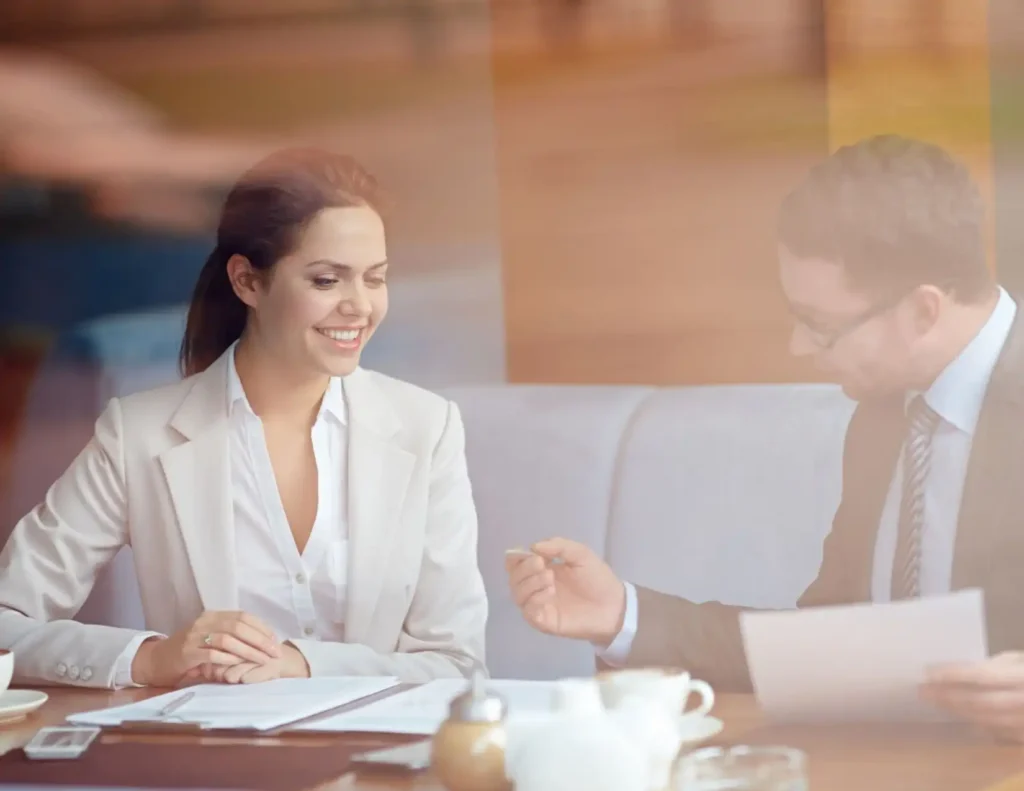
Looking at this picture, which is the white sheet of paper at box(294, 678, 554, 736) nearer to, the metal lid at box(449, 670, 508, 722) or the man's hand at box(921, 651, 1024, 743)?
the metal lid at box(449, 670, 508, 722)

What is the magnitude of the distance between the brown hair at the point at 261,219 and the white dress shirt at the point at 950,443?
0.80 metres

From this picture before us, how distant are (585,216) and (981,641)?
29.2 inches

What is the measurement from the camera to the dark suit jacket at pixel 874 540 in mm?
1733

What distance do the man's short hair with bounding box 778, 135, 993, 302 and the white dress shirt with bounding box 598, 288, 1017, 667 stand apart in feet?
0.18

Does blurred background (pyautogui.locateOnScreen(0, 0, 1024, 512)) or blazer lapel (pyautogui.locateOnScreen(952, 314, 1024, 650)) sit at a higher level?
blurred background (pyautogui.locateOnScreen(0, 0, 1024, 512))

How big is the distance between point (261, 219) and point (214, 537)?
456 millimetres

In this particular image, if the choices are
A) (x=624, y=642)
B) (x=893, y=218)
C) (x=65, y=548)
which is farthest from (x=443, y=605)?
(x=893, y=218)

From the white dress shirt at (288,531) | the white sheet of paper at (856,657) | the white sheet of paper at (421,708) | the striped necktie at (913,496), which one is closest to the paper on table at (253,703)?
the white sheet of paper at (421,708)

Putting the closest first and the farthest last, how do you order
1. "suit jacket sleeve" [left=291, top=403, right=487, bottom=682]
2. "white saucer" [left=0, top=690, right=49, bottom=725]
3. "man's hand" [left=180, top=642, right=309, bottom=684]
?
"white saucer" [left=0, top=690, right=49, bottom=725], "man's hand" [left=180, top=642, right=309, bottom=684], "suit jacket sleeve" [left=291, top=403, right=487, bottom=682]

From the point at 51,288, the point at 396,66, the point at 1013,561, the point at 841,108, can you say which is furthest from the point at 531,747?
the point at 51,288

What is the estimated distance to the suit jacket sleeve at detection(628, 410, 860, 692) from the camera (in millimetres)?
1813

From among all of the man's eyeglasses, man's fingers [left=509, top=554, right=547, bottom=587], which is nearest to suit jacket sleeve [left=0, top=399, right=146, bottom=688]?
man's fingers [left=509, top=554, right=547, bottom=587]

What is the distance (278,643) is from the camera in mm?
1941

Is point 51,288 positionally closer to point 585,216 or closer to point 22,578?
A: point 22,578
